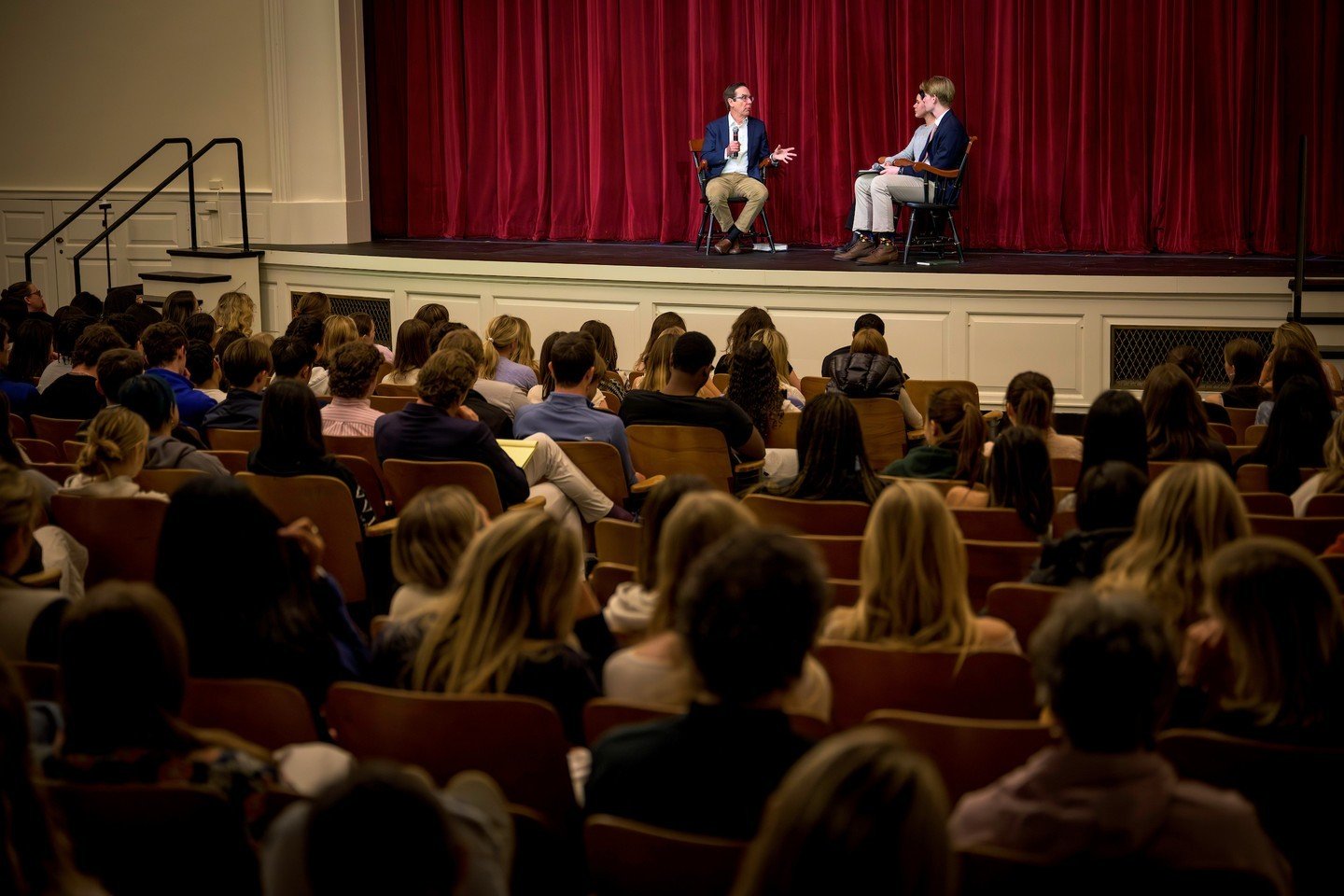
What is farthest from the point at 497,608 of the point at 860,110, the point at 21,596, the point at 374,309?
the point at 860,110

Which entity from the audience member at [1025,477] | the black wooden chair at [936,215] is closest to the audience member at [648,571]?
the audience member at [1025,477]

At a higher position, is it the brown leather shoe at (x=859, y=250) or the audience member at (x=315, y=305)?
the brown leather shoe at (x=859, y=250)

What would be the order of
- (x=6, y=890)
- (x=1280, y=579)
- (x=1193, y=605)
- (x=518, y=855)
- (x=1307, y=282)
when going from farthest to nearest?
(x=1307, y=282)
(x=1193, y=605)
(x=1280, y=579)
(x=518, y=855)
(x=6, y=890)

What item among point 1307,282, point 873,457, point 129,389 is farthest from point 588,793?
point 1307,282

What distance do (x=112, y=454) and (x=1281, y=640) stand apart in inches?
126

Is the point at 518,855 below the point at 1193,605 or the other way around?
below

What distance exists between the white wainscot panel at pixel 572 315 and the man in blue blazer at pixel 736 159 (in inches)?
47.7

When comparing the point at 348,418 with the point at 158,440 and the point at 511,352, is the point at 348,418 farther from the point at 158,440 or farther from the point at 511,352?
the point at 511,352

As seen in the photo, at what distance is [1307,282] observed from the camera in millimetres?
8242

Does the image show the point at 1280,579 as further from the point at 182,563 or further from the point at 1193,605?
the point at 182,563

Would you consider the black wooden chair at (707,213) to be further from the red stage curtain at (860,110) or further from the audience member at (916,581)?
the audience member at (916,581)

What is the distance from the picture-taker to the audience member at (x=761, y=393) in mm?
5723

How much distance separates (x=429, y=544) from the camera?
3018 millimetres

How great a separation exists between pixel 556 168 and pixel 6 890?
35.8 feet
